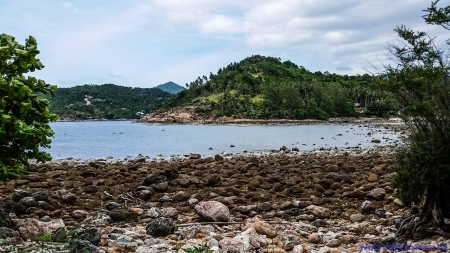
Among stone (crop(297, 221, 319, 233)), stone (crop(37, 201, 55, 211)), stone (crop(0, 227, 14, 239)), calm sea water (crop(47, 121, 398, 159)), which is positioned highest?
stone (crop(0, 227, 14, 239))

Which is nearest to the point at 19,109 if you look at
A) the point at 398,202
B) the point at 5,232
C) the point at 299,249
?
the point at 5,232

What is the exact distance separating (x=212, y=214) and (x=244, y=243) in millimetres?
2391

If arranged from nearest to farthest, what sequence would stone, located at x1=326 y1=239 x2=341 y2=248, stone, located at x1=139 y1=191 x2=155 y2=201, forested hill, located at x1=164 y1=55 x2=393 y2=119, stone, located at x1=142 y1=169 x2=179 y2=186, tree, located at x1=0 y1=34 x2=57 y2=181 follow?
tree, located at x1=0 y1=34 x2=57 y2=181
stone, located at x1=326 y1=239 x2=341 y2=248
stone, located at x1=139 y1=191 x2=155 y2=201
stone, located at x1=142 y1=169 x2=179 y2=186
forested hill, located at x1=164 y1=55 x2=393 y2=119

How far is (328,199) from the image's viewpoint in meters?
11.9

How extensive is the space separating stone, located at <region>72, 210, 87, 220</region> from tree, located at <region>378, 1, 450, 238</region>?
7.43 m

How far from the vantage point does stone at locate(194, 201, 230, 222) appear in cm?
941

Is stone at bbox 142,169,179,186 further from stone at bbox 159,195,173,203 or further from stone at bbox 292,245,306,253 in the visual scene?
stone at bbox 292,245,306,253

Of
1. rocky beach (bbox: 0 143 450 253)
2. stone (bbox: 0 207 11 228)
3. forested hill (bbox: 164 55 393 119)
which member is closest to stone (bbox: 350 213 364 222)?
rocky beach (bbox: 0 143 450 253)

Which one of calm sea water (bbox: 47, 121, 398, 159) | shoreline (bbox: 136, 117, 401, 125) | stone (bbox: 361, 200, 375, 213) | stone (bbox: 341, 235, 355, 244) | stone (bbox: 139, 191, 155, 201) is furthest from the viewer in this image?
shoreline (bbox: 136, 117, 401, 125)

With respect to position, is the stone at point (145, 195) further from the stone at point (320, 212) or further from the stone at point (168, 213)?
the stone at point (320, 212)

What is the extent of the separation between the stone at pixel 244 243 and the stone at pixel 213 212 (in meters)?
1.82

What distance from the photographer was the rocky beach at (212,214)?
7.30 meters

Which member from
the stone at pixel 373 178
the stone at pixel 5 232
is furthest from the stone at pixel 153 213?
the stone at pixel 373 178

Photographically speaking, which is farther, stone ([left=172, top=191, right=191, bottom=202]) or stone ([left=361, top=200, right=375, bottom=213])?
stone ([left=172, top=191, right=191, bottom=202])
